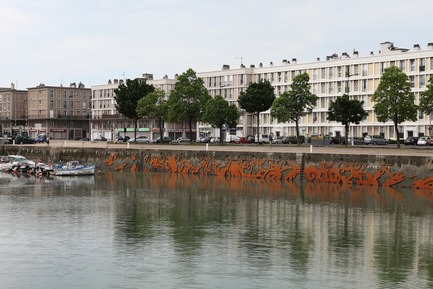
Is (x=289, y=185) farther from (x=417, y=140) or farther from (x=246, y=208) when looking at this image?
(x=417, y=140)

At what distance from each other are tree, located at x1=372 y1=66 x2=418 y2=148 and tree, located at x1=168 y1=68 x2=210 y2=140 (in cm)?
4002

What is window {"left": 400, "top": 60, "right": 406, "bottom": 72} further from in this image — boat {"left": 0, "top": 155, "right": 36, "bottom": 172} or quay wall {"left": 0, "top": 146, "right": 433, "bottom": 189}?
boat {"left": 0, "top": 155, "right": 36, "bottom": 172}

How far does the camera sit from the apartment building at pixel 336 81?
138 metres

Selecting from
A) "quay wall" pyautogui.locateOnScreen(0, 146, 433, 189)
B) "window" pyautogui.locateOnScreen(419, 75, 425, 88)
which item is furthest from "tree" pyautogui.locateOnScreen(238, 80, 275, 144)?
"window" pyautogui.locateOnScreen(419, 75, 425, 88)

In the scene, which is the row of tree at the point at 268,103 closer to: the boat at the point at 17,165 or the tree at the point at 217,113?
the tree at the point at 217,113

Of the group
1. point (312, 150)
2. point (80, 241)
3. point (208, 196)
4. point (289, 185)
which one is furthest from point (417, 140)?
point (80, 241)

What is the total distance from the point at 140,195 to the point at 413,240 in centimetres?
3287

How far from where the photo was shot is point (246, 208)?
193ft

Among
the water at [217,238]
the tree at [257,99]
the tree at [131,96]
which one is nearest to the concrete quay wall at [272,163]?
the water at [217,238]

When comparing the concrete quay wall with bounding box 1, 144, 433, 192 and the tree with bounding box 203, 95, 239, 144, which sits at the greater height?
the tree with bounding box 203, 95, 239, 144

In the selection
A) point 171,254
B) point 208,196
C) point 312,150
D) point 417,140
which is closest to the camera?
point 171,254

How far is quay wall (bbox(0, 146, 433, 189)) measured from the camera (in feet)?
244

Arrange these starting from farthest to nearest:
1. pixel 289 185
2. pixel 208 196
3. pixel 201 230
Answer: pixel 289 185
pixel 208 196
pixel 201 230

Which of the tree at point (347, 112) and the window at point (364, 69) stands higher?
the window at point (364, 69)
